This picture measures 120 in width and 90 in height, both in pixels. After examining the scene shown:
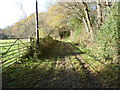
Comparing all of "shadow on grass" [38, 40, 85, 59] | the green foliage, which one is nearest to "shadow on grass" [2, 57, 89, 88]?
the green foliage

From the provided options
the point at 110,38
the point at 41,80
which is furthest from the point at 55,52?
the point at 41,80

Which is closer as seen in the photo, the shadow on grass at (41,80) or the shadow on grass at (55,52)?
the shadow on grass at (41,80)

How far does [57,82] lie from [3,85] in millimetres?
1877

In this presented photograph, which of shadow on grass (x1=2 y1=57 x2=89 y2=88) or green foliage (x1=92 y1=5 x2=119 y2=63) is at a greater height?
green foliage (x1=92 y1=5 x2=119 y2=63)

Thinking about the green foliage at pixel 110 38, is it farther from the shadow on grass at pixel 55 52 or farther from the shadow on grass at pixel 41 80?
the shadow on grass at pixel 55 52

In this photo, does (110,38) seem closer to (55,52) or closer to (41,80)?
(41,80)

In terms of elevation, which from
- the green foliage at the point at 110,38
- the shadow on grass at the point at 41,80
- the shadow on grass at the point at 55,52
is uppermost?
the green foliage at the point at 110,38

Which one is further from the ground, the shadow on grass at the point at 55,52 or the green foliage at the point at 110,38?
the green foliage at the point at 110,38

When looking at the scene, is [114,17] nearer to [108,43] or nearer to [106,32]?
[106,32]

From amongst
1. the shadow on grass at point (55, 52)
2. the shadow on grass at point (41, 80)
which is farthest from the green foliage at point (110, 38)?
the shadow on grass at point (55, 52)

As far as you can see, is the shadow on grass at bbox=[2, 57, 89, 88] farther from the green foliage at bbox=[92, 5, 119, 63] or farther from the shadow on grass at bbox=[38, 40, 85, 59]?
the shadow on grass at bbox=[38, 40, 85, 59]

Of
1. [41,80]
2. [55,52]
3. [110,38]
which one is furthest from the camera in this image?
[55,52]

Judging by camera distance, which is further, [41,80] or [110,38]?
[110,38]

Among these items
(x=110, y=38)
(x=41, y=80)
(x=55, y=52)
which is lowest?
(x=41, y=80)
